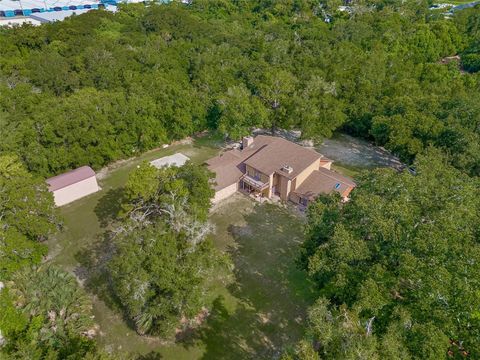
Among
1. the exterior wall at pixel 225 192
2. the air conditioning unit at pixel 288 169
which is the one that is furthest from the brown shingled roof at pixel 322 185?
the exterior wall at pixel 225 192

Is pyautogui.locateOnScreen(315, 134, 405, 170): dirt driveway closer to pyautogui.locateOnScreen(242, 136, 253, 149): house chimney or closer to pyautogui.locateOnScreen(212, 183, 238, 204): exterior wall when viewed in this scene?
pyautogui.locateOnScreen(242, 136, 253, 149): house chimney

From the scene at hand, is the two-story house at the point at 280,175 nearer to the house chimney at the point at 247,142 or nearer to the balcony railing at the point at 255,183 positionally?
the balcony railing at the point at 255,183

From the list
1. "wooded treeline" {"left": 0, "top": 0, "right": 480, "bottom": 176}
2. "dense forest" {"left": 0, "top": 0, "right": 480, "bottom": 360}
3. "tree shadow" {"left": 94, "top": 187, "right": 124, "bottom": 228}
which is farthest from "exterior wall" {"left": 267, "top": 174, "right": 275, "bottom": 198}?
"tree shadow" {"left": 94, "top": 187, "right": 124, "bottom": 228}

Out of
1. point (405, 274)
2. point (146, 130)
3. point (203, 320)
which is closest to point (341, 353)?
point (405, 274)

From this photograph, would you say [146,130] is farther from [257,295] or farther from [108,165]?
[257,295]

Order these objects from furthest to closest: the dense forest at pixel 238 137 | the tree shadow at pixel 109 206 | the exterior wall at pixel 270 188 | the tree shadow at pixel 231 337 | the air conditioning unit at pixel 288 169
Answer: the exterior wall at pixel 270 188
the air conditioning unit at pixel 288 169
the tree shadow at pixel 109 206
the tree shadow at pixel 231 337
the dense forest at pixel 238 137

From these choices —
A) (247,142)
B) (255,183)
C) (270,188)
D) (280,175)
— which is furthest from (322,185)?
(247,142)
